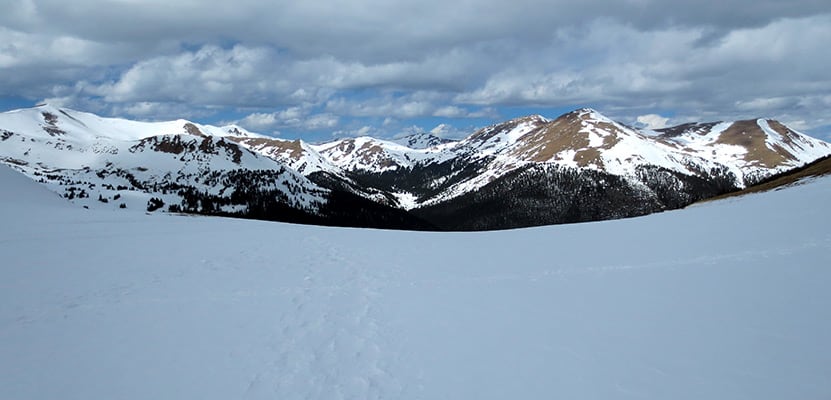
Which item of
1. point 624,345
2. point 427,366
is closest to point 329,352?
point 427,366

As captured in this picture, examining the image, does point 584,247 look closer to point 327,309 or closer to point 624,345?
point 624,345

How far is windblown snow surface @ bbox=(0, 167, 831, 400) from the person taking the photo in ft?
24.8

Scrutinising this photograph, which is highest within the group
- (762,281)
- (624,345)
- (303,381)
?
(762,281)

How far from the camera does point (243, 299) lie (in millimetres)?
12625

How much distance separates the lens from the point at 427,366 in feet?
27.6

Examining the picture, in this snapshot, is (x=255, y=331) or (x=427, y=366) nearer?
(x=427, y=366)

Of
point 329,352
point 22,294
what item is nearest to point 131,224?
point 22,294

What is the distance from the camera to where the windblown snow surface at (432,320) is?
24.8ft

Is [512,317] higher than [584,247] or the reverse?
the reverse

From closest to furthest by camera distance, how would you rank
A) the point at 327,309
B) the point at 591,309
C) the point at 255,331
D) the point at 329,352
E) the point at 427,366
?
the point at 427,366, the point at 329,352, the point at 255,331, the point at 591,309, the point at 327,309

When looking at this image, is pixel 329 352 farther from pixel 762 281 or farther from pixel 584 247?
pixel 584 247

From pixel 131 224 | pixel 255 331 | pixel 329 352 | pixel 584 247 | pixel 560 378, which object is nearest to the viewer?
pixel 560 378

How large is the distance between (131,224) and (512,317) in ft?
90.0

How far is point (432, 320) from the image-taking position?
10.9 m
